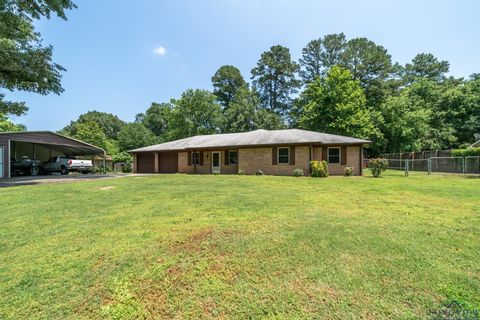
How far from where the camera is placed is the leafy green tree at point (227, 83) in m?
44.6

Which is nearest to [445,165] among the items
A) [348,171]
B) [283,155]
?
[348,171]

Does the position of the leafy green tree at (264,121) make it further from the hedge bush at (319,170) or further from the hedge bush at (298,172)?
the hedge bush at (319,170)

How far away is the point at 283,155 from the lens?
1736 cm

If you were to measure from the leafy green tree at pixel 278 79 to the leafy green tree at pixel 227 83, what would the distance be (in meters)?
4.37

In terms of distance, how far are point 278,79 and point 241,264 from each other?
43.7 meters

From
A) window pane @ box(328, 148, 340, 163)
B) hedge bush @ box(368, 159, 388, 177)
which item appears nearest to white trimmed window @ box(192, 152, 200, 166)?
window pane @ box(328, 148, 340, 163)

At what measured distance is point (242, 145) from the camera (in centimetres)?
1802

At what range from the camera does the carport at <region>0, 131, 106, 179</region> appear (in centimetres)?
1627

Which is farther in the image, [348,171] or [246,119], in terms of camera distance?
[246,119]

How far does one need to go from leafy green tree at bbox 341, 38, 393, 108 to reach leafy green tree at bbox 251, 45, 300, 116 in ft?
30.2

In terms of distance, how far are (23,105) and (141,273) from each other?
16465mm

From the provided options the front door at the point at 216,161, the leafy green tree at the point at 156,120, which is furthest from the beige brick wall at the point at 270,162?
the leafy green tree at the point at 156,120

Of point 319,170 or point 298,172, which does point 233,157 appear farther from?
point 319,170

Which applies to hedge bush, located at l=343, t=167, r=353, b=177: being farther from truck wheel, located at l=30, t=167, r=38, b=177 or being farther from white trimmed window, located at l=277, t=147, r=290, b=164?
truck wheel, located at l=30, t=167, r=38, b=177
